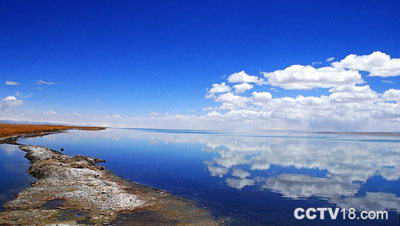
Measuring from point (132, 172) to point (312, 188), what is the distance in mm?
25186

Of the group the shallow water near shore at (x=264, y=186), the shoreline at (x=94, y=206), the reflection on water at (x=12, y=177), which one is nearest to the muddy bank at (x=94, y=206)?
the shoreline at (x=94, y=206)

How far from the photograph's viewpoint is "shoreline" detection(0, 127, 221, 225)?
20.2 meters

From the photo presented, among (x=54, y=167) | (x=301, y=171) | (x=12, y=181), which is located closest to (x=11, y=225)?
(x=12, y=181)

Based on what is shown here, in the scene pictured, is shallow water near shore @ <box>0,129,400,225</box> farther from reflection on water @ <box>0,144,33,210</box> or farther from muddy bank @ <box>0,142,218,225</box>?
muddy bank @ <box>0,142,218,225</box>

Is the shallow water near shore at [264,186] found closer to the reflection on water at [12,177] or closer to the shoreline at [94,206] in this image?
the reflection on water at [12,177]

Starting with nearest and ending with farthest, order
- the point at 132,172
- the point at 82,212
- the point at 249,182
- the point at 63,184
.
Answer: the point at 82,212 < the point at 63,184 < the point at 249,182 < the point at 132,172

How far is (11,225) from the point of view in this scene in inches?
722

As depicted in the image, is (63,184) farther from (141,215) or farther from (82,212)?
(141,215)

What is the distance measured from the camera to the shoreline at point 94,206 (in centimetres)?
2020

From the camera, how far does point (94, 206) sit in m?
23.1

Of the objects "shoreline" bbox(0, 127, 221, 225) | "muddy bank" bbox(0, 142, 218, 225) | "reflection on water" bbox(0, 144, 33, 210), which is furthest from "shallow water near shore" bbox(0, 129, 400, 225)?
"muddy bank" bbox(0, 142, 218, 225)

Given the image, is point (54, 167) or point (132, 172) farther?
point (132, 172)

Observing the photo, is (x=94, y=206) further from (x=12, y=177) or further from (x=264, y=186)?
(x=264, y=186)

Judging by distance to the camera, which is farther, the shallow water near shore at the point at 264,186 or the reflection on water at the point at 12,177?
the reflection on water at the point at 12,177
